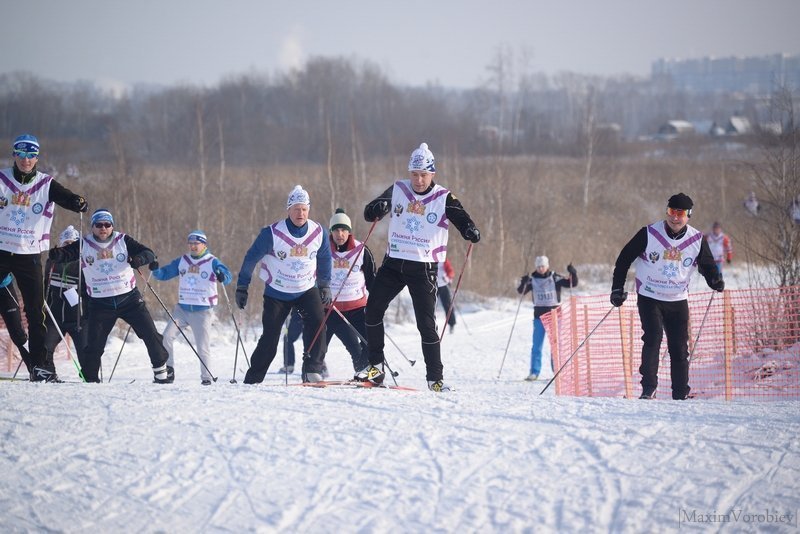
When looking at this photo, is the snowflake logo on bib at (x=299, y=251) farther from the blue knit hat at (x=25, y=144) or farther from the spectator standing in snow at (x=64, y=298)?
the spectator standing in snow at (x=64, y=298)

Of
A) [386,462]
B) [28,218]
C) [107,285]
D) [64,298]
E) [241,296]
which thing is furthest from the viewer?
[64,298]

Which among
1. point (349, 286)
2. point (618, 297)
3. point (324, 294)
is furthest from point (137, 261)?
point (618, 297)

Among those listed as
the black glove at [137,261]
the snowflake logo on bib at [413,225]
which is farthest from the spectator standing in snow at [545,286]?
the black glove at [137,261]

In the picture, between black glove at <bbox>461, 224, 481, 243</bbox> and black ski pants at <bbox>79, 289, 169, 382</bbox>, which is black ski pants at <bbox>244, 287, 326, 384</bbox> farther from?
black glove at <bbox>461, 224, 481, 243</bbox>

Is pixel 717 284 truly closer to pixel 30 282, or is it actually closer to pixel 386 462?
pixel 386 462

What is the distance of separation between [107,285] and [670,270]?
5.29 meters

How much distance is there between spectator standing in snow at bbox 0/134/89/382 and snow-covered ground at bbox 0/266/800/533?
1.07 meters

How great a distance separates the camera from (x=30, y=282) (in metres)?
6.95

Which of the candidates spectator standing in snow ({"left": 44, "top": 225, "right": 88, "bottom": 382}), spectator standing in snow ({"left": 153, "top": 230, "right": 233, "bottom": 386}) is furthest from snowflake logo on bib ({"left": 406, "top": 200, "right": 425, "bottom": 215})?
spectator standing in snow ({"left": 44, "top": 225, "right": 88, "bottom": 382})

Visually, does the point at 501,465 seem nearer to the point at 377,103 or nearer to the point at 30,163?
the point at 30,163

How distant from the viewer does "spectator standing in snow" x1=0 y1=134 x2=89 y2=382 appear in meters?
6.83

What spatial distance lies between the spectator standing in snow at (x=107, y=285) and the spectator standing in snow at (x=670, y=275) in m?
4.57

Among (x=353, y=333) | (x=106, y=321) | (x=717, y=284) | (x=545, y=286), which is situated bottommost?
(x=353, y=333)

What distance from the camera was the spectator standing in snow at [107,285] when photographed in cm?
Result: 798
